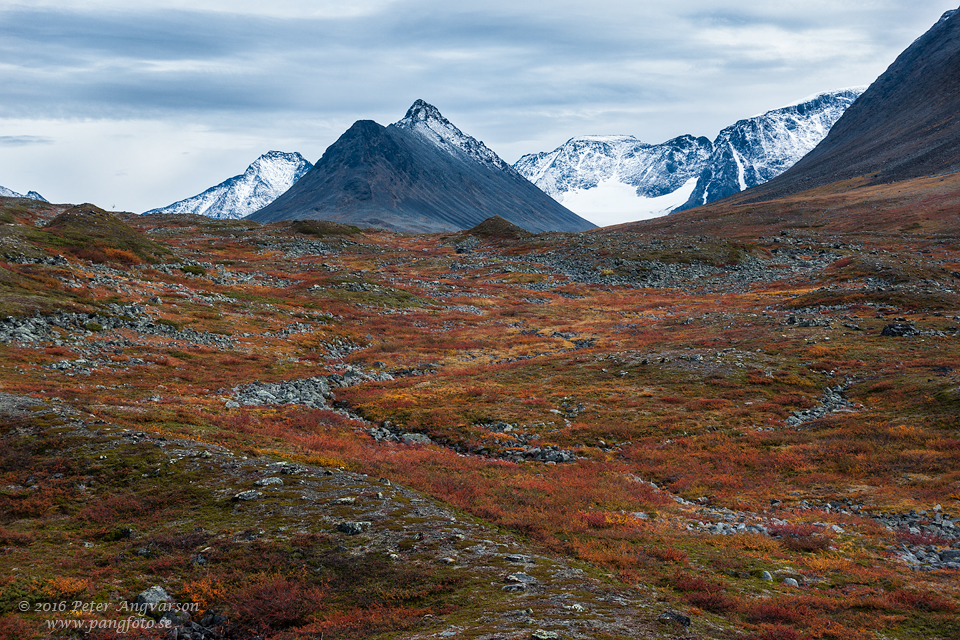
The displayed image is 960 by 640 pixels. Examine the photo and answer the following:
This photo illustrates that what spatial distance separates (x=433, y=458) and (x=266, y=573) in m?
12.7

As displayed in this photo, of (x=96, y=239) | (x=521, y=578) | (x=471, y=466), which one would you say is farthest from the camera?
(x=96, y=239)

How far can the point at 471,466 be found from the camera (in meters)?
24.0

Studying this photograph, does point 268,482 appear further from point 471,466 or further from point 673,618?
point 673,618

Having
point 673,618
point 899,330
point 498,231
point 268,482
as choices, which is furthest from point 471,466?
point 498,231

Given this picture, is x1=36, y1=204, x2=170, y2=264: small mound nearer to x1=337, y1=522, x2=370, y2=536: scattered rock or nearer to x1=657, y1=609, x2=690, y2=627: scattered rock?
x1=337, y1=522, x2=370, y2=536: scattered rock

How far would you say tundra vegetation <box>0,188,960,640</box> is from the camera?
1161 cm

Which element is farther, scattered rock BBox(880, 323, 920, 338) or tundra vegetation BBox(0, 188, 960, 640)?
scattered rock BBox(880, 323, 920, 338)

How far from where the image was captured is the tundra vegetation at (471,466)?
1161cm

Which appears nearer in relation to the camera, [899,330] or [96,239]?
[899,330]

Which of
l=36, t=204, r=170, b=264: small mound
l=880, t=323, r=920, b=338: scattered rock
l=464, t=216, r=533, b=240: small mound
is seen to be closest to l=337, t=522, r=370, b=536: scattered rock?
l=880, t=323, r=920, b=338: scattered rock

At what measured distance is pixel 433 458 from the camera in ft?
81.4

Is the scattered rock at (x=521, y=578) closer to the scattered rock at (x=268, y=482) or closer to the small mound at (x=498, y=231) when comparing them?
the scattered rock at (x=268, y=482)

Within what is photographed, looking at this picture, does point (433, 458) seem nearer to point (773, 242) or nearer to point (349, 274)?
point (349, 274)

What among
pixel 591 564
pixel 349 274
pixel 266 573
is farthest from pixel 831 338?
pixel 349 274
